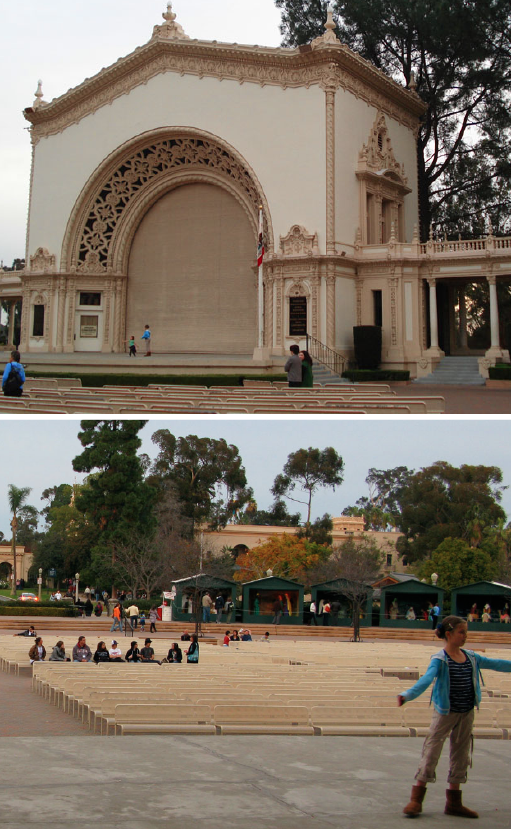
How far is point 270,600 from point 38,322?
18.7m

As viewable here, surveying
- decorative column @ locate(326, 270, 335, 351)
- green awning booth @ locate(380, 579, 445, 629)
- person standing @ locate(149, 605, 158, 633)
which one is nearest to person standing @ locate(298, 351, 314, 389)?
person standing @ locate(149, 605, 158, 633)

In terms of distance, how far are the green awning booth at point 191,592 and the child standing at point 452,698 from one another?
28.5m

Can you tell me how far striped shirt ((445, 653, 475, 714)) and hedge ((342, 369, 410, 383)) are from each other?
96.7ft

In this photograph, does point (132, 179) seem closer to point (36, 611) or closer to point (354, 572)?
Result: point (36, 611)

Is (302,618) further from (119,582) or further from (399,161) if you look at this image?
(399,161)

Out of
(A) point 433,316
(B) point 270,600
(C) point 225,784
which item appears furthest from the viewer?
(B) point 270,600

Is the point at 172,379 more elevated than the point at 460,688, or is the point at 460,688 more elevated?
the point at 172,379

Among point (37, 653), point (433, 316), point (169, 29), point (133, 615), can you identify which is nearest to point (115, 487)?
point (133, 615)

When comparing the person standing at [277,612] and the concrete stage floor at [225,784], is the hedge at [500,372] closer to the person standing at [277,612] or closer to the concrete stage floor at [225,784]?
the person standing at [277,612]

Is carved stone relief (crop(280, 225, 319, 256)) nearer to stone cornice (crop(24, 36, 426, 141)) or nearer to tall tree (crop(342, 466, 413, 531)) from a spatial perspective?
stone cornice (crop(24, 36, 426, 141))

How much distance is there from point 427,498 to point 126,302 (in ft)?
95.8

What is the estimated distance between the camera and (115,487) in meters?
44.1

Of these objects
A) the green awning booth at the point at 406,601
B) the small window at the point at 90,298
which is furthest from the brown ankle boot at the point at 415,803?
the small window at the point at 90,298

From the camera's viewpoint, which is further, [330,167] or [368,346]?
[330,167]
